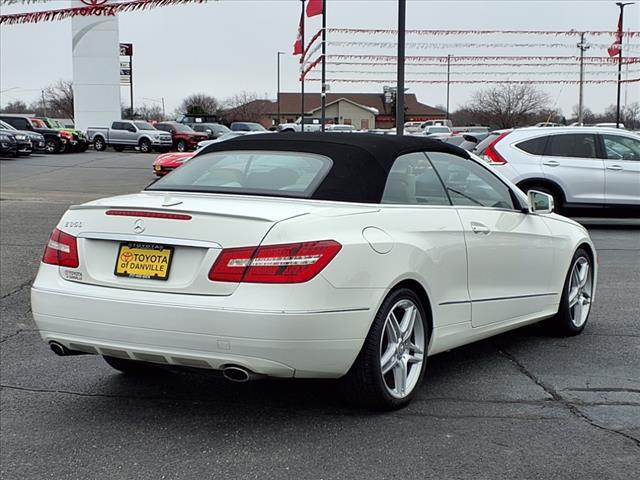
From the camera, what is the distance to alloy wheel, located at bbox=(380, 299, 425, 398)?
14.4 feet

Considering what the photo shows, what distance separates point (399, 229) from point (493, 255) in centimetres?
106

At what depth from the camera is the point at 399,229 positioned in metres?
4.44

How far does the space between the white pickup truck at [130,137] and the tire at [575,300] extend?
128 feet

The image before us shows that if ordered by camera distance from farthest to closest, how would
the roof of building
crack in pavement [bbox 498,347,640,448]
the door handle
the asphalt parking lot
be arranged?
the roof of building → the door handle → crack in pavement [bbox 498,347,640,448] → the asphalt parking lot

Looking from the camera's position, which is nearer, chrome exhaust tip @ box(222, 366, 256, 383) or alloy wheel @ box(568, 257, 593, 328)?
chrome exhaust tip @ box(222, 366, 256, 383)

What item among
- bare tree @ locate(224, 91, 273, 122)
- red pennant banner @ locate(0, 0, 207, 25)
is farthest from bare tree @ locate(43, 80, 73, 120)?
red pennant banner @ locate(0, 0, 207, 25)

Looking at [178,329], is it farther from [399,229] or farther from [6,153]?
[6,153]

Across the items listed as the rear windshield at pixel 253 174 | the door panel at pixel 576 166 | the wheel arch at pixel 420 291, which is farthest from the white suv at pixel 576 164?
the wheel arch at pixel 420 291

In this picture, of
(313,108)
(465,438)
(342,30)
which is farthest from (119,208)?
(313,108)

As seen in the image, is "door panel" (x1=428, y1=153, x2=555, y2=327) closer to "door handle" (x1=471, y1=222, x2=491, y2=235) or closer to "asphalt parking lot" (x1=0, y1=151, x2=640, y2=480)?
"door handle" (x1=471, y1=222, x2=491, y2=235)

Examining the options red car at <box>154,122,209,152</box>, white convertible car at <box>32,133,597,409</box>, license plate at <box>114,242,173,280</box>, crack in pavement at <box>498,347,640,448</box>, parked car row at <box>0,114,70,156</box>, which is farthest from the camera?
red car at <box>154,122,209,152</box>

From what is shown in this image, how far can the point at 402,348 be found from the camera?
4.51 metres

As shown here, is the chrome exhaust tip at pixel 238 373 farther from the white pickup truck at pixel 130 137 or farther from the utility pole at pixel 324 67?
the white pickup truck at pixel 130 137

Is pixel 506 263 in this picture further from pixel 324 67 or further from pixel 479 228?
pixel 324 67
